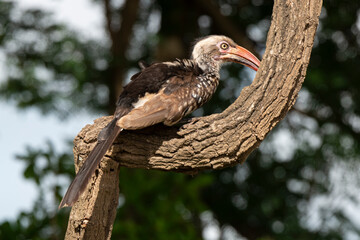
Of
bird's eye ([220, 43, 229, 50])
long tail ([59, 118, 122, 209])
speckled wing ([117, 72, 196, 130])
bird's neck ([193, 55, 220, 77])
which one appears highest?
bird's eye ([220, 43, 229, 50])

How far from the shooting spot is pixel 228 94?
22.3 ft

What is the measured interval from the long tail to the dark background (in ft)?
10.1

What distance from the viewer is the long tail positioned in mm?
2842

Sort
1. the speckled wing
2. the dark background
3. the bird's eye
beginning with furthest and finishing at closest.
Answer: the dark background, the bird's eye, the speckled wing

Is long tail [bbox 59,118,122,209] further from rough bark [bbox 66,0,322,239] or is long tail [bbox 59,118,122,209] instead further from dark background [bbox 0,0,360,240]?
dark background [bbox 0,0,360,240]

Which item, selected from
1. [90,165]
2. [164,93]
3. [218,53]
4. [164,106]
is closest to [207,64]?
[218,53]

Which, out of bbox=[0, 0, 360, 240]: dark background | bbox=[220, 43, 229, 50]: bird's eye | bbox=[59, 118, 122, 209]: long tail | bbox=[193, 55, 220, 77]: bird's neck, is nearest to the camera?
bbox=[59, 118, 122, 209]: long tail

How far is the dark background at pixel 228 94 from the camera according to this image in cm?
662

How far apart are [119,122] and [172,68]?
660 millimetres

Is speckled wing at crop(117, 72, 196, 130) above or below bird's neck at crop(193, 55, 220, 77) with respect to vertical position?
below

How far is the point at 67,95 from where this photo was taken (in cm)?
747

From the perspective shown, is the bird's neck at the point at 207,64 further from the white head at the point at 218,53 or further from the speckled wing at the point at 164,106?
the speckled wing at the point at 164,106

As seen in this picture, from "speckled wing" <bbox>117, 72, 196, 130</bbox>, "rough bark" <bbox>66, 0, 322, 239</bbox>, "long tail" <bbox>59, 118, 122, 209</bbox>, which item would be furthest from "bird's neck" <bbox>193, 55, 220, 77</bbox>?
"long tail" <bbox>59, 118, 122, 209</bbox>

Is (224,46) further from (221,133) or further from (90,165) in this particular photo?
(90,165)
